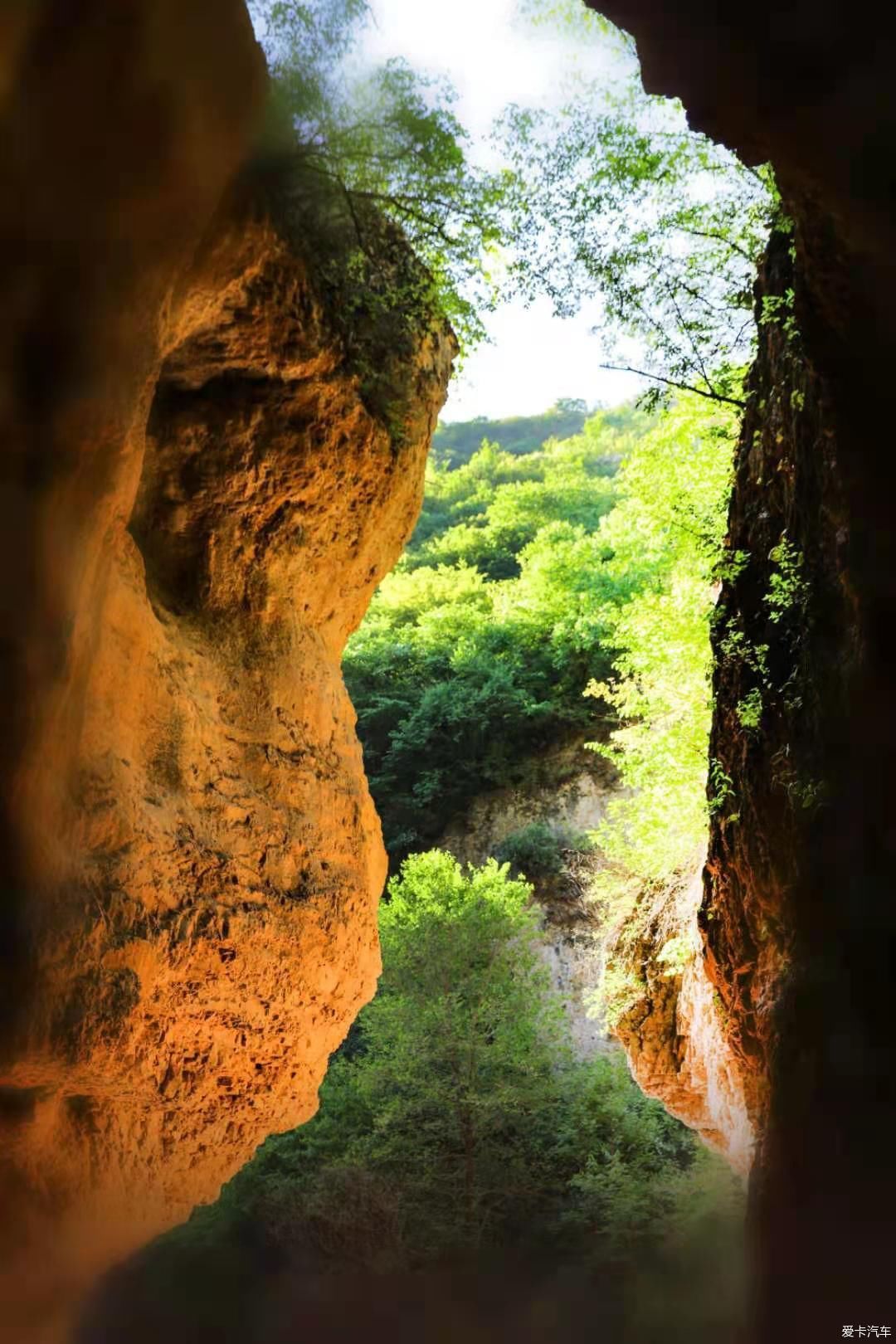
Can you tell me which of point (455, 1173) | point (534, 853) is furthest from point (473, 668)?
point (455, 1173)

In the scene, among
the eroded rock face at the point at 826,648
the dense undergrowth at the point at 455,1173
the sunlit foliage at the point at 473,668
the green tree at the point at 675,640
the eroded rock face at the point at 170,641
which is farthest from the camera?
the sunlit foliage at the point at 473,668

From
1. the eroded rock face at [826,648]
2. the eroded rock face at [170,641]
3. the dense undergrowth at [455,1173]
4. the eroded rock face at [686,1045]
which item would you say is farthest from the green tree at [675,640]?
the dense undergrowth at [455,1173]

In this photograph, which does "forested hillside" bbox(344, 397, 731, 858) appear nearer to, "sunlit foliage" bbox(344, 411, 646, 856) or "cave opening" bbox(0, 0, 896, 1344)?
"sunlit foliage" bbox(344, 411, 646, 856)

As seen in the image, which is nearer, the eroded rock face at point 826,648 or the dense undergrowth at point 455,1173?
the eroded rock face at point 826,648

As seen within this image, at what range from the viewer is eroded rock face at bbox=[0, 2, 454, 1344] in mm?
5066

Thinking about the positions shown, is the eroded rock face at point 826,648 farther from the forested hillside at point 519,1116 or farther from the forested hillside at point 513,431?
the forested hillside at point 513,431

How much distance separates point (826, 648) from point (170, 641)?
4.53 metres

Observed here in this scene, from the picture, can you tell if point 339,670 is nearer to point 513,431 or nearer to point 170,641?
point 170,641

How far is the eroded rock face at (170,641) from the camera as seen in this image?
5066 millimetres

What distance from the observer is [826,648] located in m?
5.74

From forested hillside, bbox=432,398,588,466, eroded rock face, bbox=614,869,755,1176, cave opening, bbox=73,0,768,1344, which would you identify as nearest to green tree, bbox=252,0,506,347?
cave opening, bbox=73,0,768,1344

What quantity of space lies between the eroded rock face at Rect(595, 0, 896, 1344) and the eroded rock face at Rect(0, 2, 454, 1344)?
272 cm

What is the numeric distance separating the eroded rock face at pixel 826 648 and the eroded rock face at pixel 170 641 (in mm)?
2719

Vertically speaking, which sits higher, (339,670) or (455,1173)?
(339,670)
